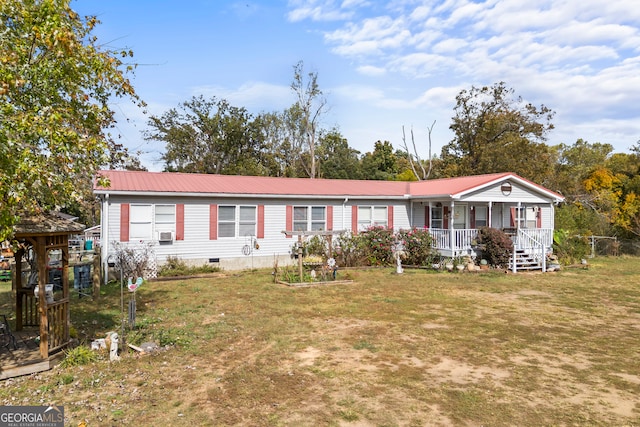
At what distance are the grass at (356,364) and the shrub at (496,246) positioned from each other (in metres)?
5.30

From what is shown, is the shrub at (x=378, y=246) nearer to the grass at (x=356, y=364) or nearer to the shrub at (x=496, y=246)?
the shrub at (x=496, y=246)

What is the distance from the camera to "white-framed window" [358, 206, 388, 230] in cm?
1948

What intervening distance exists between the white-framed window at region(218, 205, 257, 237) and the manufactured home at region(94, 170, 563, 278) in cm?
4

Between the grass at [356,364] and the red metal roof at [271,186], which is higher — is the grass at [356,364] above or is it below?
below

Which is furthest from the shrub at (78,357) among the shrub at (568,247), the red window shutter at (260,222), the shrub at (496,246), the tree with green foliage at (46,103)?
the shrub at (568,247)

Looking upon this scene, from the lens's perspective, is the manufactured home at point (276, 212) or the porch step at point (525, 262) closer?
the manufactured home at point (276, 212)

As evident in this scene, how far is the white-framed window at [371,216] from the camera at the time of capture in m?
19.5

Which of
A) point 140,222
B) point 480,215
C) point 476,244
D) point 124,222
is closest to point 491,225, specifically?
point 480,215

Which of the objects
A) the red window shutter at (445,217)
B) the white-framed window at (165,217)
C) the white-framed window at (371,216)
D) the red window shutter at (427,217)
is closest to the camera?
the white-framed window at (165,217)

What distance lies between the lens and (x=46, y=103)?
276 inches

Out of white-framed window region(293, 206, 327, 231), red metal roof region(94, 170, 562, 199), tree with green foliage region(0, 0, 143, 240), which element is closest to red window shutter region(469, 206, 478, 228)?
red metal roof region(94, 170, 562, 199)

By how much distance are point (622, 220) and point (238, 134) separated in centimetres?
2968

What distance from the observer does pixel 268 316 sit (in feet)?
30.5

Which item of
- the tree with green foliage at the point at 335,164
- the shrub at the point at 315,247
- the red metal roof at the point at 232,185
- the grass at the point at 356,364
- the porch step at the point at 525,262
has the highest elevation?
the tree with green foliage at the point at 335,164
